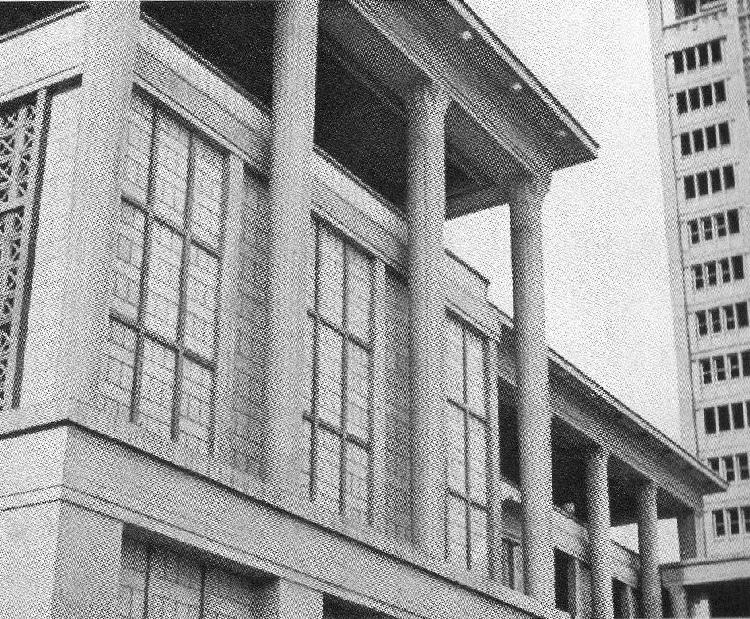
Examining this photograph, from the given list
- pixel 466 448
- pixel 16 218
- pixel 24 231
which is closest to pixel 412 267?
pixel 466 448

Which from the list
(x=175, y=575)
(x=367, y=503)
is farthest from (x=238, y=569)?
(x=367, y=503)

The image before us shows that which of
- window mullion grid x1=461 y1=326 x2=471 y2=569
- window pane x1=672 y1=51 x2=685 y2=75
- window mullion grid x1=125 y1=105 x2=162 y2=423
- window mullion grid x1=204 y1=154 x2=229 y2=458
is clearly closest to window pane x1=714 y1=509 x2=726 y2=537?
window pane x1=672 y1=51 x2=685 y2=75

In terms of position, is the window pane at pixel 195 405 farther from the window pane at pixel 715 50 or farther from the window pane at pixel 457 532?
the window pane at pixel 715 50

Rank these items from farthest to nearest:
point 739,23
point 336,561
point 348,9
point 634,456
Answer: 1. point 739,23
2. point 634,456
3. point 348,9
4. point 336,561

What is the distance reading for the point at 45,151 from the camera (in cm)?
1886

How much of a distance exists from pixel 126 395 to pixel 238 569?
319cm

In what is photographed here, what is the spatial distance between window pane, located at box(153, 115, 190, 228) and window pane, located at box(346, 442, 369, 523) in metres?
5.66

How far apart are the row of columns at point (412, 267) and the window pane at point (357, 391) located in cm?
125

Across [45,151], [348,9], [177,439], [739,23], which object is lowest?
[177,439]

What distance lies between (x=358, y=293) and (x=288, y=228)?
137 inches

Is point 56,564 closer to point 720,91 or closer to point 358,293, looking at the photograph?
point 358,293

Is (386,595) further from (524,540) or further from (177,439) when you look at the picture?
(524,540)

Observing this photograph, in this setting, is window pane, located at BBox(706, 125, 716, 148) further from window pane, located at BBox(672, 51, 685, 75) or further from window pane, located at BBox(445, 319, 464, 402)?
window pane, located at BBox(445, 319, 464, 402)

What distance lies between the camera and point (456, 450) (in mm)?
26578
